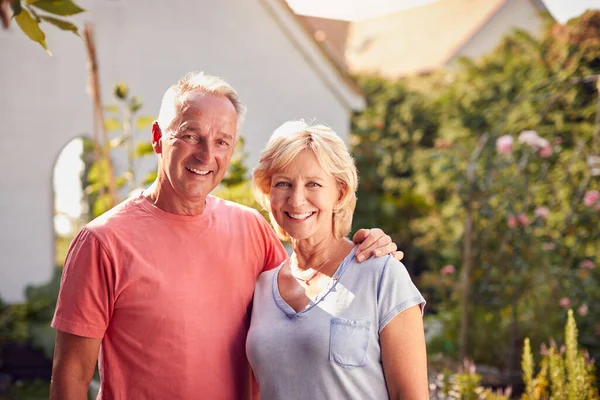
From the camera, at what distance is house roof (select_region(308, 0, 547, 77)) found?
1986cm

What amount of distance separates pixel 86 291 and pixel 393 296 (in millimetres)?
921

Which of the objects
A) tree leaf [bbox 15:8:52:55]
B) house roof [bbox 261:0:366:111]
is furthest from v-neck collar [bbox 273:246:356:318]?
house roof [bbox 261:0:366:111]

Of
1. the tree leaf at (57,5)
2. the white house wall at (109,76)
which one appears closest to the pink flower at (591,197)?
the white house wall at (109,76)

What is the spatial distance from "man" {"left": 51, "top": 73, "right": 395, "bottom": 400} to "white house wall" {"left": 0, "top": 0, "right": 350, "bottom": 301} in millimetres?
5696

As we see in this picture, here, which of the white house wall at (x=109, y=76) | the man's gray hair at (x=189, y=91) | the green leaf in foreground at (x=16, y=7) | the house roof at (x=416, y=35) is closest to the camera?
the green leaf in foreground at (x=16, y=7)

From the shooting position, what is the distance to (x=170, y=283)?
222cm

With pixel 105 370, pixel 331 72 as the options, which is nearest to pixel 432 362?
pixel 331 72

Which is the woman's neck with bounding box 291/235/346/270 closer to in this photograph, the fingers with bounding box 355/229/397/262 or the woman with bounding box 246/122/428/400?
the woman with bounding box 246/122/428/400

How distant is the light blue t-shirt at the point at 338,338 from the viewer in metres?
2.10

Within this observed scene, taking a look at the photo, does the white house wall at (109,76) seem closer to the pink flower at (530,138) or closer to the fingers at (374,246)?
the pink flower at (530,138)

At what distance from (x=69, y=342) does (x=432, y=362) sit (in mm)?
4741

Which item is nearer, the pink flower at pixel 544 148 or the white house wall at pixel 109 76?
the pink flower at pixel 544 148

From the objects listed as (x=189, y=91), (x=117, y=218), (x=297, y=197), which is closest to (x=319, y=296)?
(x=297, y=197)

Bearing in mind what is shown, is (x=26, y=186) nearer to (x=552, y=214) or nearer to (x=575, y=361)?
(x=552, y=214)
